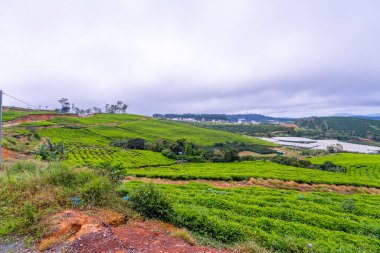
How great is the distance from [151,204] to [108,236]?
2821 mm

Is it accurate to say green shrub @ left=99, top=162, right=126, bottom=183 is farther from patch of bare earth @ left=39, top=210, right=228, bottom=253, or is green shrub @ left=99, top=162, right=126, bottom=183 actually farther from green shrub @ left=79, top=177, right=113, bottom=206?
patch of bare earth @ left=39, top=210, right=228, bottom=253

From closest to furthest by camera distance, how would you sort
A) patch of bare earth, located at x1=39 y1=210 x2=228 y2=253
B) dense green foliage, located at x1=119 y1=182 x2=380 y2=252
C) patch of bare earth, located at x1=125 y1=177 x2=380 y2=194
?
patch of bare earth, located at x1=39 y1=210 x2=228 y2=253 → dense green foliage, located at x1=119 y1=182 x2=380 y2=252 → patch of bare earth, located at x1=125 y1=177 x2=380 y2=194

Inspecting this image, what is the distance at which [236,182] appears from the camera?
28.7 metres

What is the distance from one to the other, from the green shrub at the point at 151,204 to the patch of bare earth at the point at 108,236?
59 centimetres

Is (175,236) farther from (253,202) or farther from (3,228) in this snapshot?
(253,202)

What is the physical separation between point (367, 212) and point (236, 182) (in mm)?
15027

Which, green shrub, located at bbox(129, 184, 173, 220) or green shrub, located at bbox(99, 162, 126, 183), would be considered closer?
green shrub, located at bbox(129, 184, 173, 220)

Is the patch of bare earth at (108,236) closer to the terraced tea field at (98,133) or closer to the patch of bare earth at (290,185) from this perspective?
the patch of bare earth at (290,185)

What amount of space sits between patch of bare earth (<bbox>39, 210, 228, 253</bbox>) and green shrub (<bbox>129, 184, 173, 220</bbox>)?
1.93ft

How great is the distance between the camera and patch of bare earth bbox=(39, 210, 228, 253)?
6.99 meters

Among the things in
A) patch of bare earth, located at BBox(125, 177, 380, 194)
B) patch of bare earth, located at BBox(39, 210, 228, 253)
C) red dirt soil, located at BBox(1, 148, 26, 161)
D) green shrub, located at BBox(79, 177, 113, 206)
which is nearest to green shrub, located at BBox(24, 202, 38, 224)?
patch of bare earth, located at BBox(39, 210, 228, 253)

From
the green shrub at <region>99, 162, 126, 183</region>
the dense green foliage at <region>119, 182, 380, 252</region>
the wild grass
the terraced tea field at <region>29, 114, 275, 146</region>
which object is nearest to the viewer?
the wild grass

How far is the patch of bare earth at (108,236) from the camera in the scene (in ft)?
22.9

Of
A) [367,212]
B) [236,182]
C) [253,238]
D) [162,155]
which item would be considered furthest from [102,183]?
[162,155]
